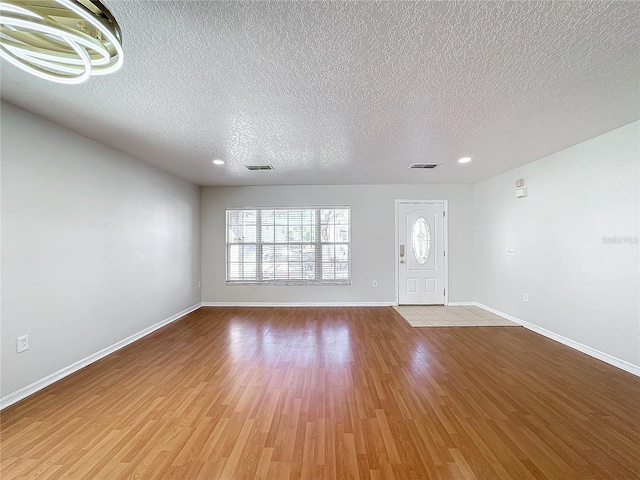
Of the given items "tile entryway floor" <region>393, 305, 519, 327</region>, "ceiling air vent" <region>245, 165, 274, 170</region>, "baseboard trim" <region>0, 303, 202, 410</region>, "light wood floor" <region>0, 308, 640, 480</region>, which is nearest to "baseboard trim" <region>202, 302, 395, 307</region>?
"tile entryway floor" <region>393, 305, 519, 327</region>

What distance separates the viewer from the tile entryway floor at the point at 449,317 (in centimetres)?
423

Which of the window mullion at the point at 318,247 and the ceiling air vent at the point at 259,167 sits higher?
the ceiling air vent at the point at 259,167

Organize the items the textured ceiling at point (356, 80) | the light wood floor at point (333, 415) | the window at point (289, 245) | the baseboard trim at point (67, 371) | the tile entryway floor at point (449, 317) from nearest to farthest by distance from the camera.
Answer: the textured ceiling at point (356, 80)
the light wood floor at point (333, 415)
the baseboard trim at point (67, 371)
the tile entryway floor at point (449, 317)
the window at point (289, 245)

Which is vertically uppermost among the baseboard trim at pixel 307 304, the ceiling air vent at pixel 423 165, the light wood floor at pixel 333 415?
the ceiling air vent at pixel 423 165

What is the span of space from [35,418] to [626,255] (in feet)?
17.3

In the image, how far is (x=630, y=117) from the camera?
249cm

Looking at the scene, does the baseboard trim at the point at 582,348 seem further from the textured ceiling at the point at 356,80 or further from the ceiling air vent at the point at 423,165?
Answer: the ceiling air vent at the point at 423,165

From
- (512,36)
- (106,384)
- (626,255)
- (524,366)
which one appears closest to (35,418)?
(106,384)

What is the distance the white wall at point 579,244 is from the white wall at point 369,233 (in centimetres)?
77

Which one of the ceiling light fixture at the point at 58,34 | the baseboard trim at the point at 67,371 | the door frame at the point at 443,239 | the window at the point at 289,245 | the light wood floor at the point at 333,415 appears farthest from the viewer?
the window at the point at 289,245

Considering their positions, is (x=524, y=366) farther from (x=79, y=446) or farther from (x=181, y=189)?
(x=181, y=189)

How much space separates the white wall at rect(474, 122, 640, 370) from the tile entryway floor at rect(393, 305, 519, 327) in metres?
0.33

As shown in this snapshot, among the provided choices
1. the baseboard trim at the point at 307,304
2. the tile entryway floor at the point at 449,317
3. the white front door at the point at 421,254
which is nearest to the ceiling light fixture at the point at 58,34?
the tile entryway floor at the point at 449,317

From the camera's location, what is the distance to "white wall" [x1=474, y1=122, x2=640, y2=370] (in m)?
2.70
